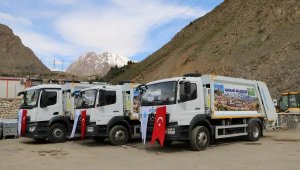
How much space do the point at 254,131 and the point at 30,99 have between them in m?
9.84

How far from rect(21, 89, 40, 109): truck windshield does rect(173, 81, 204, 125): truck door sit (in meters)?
7.25

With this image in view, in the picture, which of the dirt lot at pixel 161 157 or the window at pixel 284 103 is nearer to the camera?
the dirt lot at pixel 161 157

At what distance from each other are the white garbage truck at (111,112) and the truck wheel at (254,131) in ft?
15.4

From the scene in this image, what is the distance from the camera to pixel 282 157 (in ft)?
37.3

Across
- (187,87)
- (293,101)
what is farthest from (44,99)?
(293,101)

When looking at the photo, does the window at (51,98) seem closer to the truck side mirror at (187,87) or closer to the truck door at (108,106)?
the truck door at (108,106)

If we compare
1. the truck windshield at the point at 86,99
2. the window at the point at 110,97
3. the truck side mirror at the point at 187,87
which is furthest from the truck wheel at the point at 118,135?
the truck side mirror at the point at 187,87

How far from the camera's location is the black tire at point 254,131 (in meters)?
15.8

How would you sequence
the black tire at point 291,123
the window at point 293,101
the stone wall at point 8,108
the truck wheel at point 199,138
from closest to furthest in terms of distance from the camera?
the truck wheel at point 199,138
the black tire at point 291,123
the window at point 293,101
the stone wall at point 8,108

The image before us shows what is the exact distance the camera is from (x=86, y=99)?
1617 cm

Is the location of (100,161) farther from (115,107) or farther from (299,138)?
(299,138)

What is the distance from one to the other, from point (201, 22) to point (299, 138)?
4330 cm

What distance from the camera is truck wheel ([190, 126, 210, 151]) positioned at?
13102mm

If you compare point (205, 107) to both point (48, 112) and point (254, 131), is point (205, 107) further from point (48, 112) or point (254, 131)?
point (48, 112)
